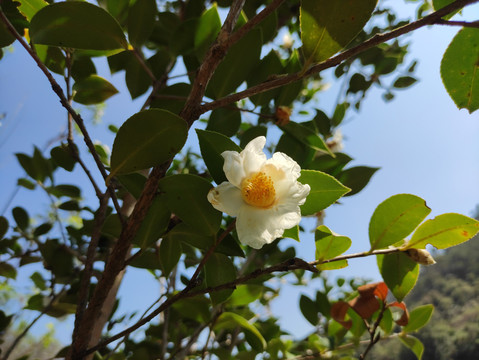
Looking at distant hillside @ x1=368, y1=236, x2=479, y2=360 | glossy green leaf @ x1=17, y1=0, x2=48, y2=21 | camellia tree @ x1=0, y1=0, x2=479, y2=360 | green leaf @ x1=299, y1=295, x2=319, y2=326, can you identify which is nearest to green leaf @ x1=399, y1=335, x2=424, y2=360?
camellia tree @ x1=0, y1=0, x2=479, y2=360

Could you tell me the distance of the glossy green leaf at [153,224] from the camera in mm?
507

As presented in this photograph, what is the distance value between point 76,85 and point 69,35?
25 cm

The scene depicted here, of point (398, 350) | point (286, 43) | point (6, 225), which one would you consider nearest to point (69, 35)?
point (6, 225)

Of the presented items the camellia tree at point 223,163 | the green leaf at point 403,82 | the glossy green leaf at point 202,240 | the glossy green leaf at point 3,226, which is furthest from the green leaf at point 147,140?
the green leaf at point 403,82

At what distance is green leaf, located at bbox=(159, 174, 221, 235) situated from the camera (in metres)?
0.46

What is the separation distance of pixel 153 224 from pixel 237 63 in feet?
1.13

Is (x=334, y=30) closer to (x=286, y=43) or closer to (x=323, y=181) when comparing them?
(x=323, y=181)

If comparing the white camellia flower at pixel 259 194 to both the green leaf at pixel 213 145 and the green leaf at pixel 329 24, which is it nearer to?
the green leaf at pixel 213 145

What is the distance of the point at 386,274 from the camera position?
1.99 ft

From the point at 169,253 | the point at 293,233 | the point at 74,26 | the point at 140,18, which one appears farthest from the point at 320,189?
the point at 140,18

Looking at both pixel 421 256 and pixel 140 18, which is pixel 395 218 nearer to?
pixel 421 256

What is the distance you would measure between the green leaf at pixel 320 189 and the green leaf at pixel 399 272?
0.71ft

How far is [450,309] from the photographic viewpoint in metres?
10.2

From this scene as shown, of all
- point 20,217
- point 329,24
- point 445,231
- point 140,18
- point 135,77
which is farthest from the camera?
point 20,217
